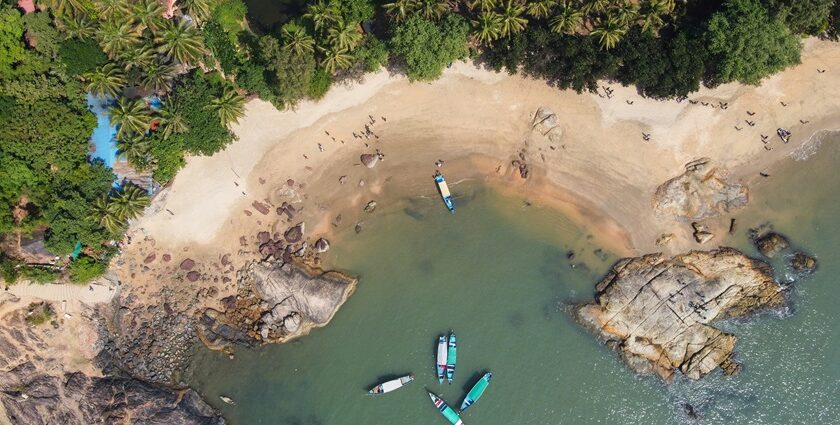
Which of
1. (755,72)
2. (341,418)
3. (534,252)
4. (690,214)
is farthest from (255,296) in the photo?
(755,72)

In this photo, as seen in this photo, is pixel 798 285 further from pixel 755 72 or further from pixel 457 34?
pixel 457 34

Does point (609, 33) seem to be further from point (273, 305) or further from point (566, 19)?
point (273, 305)

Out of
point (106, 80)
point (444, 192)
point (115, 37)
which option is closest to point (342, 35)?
point (444, 192)

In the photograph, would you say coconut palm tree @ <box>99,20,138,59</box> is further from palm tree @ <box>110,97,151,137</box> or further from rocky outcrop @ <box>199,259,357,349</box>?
rocky outcrop @ <box>199,259,357,349</box>

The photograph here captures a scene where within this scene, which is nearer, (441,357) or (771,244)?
(771,244)

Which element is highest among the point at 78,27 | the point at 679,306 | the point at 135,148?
the point at 78,27

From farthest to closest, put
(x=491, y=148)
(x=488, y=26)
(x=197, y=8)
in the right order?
(x=491, y=148)
(x=197, y=8)
(x=488, y=26)

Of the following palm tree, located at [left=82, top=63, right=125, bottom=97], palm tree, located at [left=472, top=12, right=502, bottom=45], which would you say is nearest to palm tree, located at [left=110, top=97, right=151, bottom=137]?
palm tree, located at [left=82, top=63, right=125, bottom=97]
